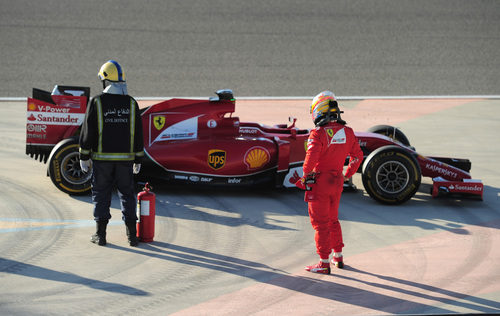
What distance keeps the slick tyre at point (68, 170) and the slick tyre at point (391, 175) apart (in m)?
3.49

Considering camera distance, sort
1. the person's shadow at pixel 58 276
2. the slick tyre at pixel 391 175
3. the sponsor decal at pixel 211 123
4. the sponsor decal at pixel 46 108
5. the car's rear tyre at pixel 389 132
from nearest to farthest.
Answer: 1. the person's shadow at pixel 58 276
2. the slick tyre at pixel 391 175
3. the sponsor decal at pixel 46 108
4. the sponsor decal at pixel 211 123
5. the car's rear tyre at pixel 389 132

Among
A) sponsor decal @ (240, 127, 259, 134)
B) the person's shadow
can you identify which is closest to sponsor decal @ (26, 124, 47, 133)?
sponsor decal @ (240, 127, 259, 134)

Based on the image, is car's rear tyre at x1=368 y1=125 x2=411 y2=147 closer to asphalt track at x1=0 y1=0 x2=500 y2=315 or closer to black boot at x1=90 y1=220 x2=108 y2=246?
asphalt track at x1=0 y1=0 x2=500 y2=315

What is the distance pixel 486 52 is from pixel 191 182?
1178 cm

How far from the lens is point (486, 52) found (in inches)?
706

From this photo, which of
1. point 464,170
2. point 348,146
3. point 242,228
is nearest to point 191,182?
point 242,228

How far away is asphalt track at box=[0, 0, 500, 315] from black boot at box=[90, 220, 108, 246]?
0.45 feet

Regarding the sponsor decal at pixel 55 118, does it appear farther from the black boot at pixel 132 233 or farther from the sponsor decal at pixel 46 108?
the black boot at pixel 132 233

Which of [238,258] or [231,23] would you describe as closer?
[238,258]

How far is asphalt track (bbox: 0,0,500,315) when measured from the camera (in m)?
6.10

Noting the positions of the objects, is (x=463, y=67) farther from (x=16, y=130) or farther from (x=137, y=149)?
(x=137, y=149)

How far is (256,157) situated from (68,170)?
2.35m

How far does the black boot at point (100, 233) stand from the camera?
7070mm

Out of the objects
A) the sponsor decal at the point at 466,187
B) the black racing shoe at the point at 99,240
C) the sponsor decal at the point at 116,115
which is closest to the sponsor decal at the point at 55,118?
the sponsor decal at the point at 116,115
